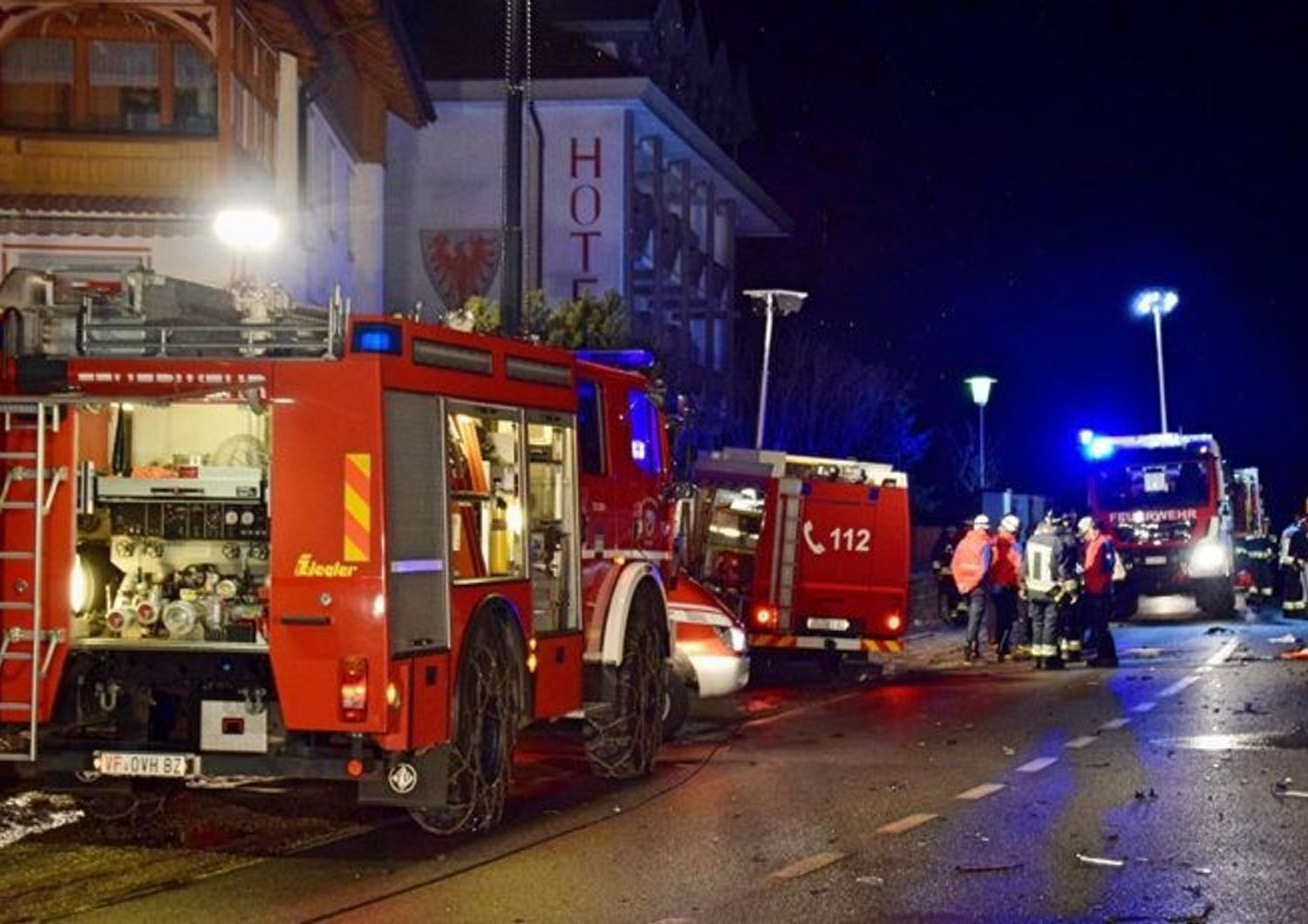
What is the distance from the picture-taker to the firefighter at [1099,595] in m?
24.0

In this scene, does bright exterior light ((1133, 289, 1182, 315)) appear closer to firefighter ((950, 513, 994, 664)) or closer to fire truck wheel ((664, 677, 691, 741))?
firefighter ((950, 513, 994, 664))

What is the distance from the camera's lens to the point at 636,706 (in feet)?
44.4

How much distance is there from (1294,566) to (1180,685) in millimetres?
13350

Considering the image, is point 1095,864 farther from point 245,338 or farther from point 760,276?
point 760,276

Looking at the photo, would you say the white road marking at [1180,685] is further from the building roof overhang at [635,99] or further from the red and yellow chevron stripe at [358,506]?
the building roof overhang at [635,99]

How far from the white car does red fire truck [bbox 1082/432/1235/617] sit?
2018 centimetres

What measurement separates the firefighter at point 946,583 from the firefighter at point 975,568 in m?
5.70

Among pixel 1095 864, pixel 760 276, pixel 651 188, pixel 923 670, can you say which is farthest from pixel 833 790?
pixel 760 276

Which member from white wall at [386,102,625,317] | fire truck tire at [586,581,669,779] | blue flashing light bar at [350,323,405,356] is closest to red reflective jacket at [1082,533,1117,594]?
fire truck tire at [586,581,669,779]

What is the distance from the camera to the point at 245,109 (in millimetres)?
22328

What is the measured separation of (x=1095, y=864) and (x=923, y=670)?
14.4m

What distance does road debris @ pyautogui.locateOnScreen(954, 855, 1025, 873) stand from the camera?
32.4 ft

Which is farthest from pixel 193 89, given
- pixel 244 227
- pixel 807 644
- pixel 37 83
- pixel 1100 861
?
pixel 1100 861

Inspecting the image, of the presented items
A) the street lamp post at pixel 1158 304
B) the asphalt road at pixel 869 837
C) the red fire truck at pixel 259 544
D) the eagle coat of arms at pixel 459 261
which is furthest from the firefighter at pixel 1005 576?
the street lamp post at pixel 1158 304
